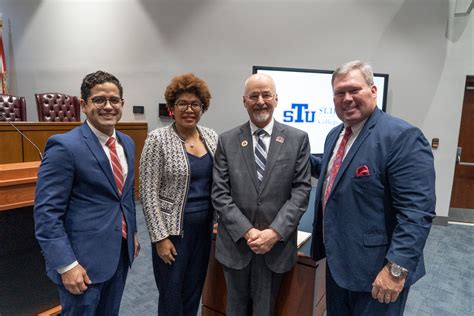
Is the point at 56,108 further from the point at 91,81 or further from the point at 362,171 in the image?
the point at 362,171

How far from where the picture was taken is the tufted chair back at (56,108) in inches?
184

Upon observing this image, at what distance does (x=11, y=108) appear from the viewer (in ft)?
14.7

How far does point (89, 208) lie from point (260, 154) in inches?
31.0

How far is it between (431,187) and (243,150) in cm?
79

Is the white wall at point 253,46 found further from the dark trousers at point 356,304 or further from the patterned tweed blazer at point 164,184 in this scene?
the dark trousers at point 356,304

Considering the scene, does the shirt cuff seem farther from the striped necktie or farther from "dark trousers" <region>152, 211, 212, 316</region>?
the striped necktie

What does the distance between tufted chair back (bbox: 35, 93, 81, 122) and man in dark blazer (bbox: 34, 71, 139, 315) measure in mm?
3856

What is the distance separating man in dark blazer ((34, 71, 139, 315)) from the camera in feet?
3.88

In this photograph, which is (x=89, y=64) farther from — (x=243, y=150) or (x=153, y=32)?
(x=243, y=150)

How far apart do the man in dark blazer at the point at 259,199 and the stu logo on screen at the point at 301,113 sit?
2.34 meters

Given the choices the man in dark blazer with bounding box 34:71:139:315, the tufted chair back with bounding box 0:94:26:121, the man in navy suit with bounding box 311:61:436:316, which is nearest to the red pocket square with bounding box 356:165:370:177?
the man in navy suit with bounding box 311:61:436:316

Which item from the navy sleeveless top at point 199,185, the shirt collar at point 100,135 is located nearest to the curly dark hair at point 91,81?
the shirt collar at point 100,135

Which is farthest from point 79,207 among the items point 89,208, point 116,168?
point 116,168

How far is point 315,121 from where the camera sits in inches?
151
